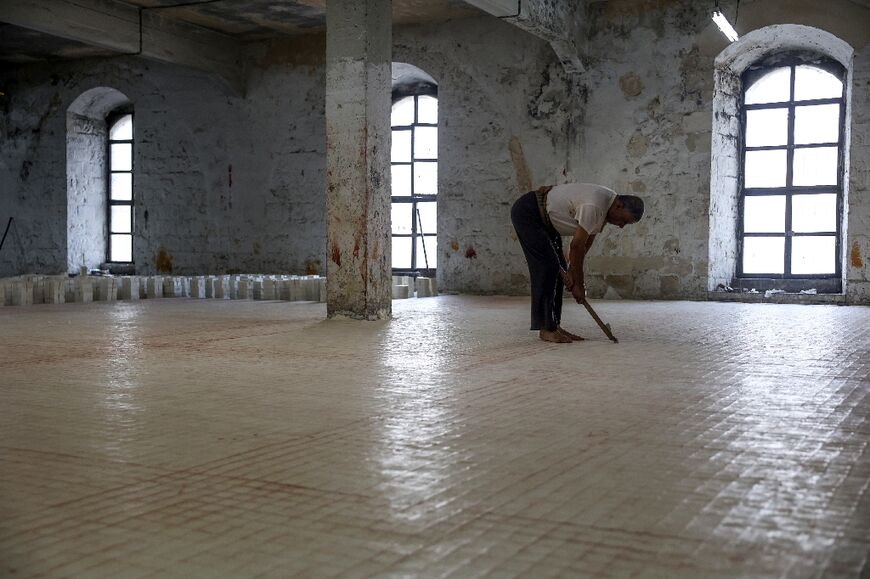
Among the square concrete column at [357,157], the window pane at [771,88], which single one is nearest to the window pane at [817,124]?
the window pane at [771,88]

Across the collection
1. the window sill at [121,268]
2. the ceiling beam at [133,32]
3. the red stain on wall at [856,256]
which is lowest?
the window sill at [121,268]

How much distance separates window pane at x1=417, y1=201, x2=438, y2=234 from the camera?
50.4ft

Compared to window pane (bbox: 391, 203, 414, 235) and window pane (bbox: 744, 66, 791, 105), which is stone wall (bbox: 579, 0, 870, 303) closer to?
window pane (bbox: 744, 66, 791, 105)

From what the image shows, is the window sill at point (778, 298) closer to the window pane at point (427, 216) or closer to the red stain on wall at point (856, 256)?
the red stain on wall at point (856, 256)

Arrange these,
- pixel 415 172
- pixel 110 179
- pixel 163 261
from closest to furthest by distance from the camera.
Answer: pixel 415 172
pixel 163 261
pixel 110 179

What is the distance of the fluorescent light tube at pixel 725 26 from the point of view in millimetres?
11266

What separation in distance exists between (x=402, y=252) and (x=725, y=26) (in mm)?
6492

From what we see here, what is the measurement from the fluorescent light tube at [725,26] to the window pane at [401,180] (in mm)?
5768

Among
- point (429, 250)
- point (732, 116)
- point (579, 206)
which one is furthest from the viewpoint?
point (429, 250)

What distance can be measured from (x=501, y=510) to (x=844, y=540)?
0.85m

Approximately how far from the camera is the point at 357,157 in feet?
29.7

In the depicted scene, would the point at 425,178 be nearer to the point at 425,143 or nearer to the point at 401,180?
the point at 401,180

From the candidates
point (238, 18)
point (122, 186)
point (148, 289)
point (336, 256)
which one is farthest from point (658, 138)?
point (122, 186)

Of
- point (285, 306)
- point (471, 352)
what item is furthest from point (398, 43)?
point (471, 352)
